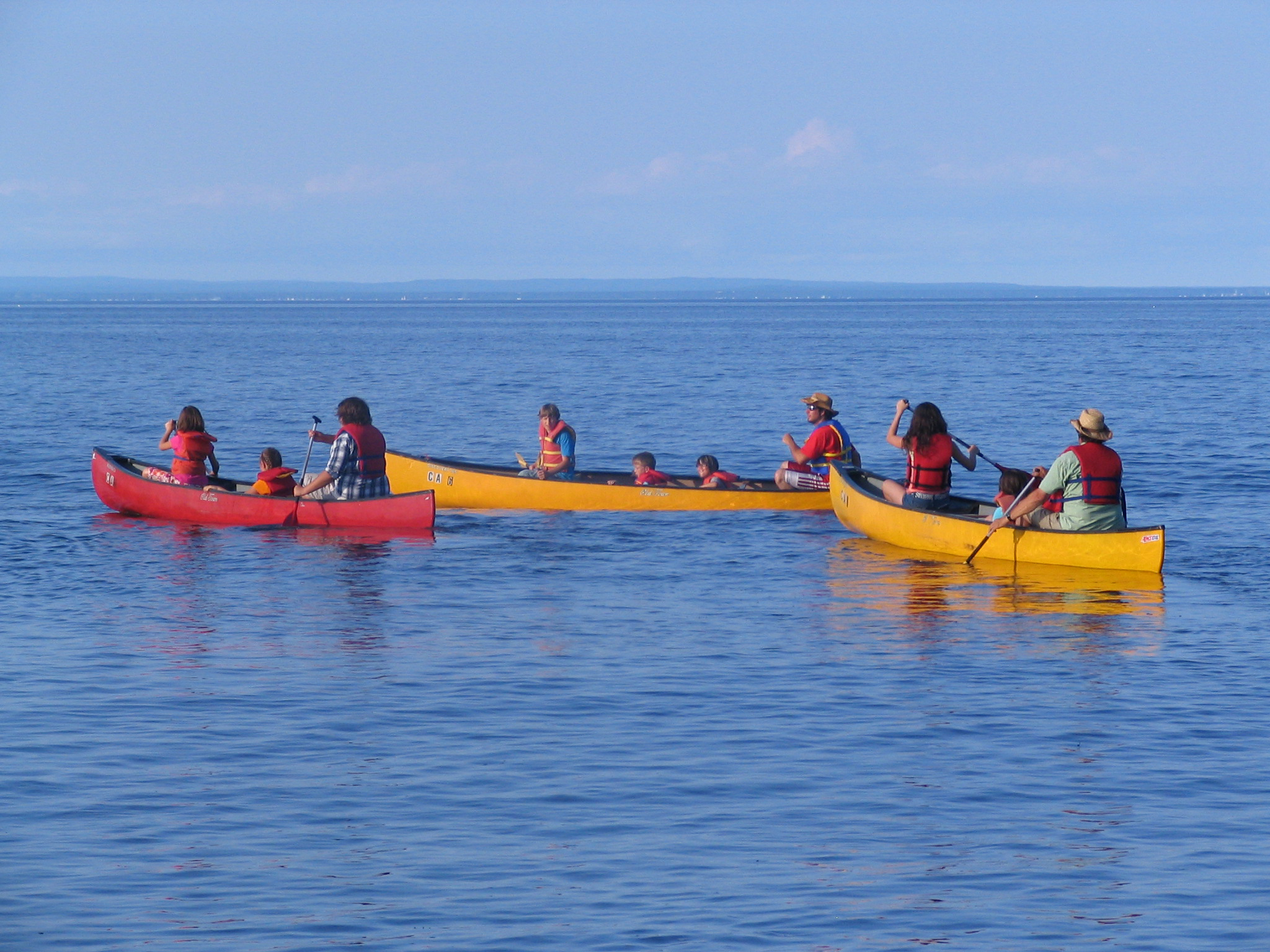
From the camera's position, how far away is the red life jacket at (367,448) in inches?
754

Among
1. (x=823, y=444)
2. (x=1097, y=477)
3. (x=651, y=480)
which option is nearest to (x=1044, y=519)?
(x=1097, y=477)

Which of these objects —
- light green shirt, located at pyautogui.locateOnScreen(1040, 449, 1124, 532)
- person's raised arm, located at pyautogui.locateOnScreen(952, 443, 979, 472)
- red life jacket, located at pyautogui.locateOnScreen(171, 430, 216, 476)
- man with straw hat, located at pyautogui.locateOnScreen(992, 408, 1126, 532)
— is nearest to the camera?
man with straw hat, located at pyautogui.locateOnScreen(992, 408, 1126, 532)

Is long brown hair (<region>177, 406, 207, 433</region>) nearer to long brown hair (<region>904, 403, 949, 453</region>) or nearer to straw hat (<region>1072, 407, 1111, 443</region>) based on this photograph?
long brown hair (<region>904, 403, 949, 453</region>)

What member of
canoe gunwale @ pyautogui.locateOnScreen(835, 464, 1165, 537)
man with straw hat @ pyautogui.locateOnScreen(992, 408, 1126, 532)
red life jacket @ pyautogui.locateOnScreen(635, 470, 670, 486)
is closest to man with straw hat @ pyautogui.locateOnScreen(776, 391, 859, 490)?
canoe gunwale @ pyautogui.locateOnScreen(835, 464, 1165, 537)

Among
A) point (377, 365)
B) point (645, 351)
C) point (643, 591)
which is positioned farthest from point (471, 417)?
point (645, 351)

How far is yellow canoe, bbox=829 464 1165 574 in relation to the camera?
16.2m

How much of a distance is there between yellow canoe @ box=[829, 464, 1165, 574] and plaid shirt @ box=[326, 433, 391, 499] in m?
5.87

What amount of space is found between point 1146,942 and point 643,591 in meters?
9.48

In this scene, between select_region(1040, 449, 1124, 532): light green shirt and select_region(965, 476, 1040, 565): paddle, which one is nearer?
select_region(1040, 449, 1124, 532): light green shirt

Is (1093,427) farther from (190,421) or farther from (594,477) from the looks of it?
(190,421)

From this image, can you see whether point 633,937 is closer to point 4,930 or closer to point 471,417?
point 4,930

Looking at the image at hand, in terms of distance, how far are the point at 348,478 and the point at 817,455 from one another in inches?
253

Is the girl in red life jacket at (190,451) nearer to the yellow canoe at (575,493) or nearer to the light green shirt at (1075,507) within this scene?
the yellow canoe at (575,493)

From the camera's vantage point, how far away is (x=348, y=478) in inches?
776
